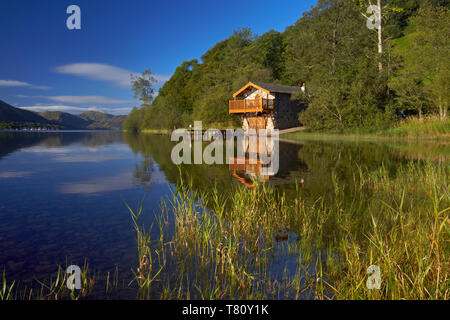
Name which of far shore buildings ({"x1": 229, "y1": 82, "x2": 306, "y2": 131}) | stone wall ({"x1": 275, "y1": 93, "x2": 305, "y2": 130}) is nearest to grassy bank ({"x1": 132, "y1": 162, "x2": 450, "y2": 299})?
far shore buildings ({"x1": 229, "y1": 82, "x2": 306, "y2": 131})

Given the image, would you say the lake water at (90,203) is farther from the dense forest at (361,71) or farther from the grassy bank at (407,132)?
the dense forest at (361,71)

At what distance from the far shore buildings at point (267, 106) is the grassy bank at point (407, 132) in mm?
9680

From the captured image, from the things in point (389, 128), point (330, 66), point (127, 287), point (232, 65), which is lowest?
point (127, 287)

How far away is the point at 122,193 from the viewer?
9430 mm

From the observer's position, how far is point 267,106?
39.1 meters

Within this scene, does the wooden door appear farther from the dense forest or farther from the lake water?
the lake water

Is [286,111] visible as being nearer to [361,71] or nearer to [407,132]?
[361,71]

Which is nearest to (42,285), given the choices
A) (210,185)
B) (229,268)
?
(229,268)

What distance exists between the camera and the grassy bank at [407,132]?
79.3 ft

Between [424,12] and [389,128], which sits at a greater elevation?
[424,12]

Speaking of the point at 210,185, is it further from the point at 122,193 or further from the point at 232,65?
the point at 232,65
